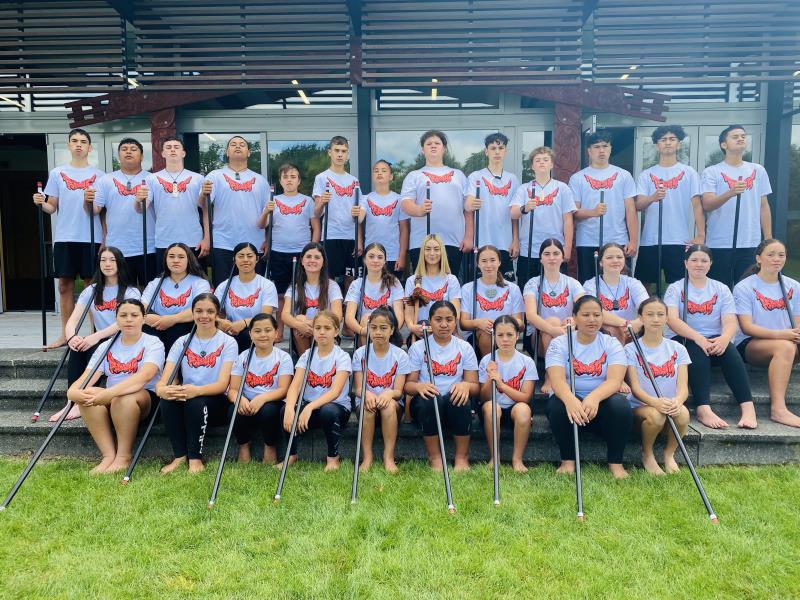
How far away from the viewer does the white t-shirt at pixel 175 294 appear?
466 cm

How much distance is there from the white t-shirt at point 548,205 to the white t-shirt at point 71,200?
152 inches

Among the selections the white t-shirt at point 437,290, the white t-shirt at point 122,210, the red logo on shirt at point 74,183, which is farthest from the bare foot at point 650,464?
the red logo on shirt at point 74,183

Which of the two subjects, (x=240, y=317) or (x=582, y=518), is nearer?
(x=582, y=518)

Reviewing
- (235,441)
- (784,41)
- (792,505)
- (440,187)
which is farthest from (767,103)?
(235,441)

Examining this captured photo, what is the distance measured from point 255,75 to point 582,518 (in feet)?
17.9

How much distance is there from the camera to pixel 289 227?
5309 mm

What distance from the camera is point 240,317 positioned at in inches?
184

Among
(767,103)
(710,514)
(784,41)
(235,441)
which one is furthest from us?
(767,103)

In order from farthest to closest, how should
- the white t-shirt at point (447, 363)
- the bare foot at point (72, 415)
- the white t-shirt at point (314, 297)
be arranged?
the white t-shirt at point (314, 297) → the bare foot at point (72, 415) → the white t-shirt at point (447, 363)

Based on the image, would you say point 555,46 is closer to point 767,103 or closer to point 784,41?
point 784,41

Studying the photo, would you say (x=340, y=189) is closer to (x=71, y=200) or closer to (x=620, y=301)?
(x=71, y=200)

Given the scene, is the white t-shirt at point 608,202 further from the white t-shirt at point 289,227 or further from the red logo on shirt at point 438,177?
the white t-shirt at point 289,227

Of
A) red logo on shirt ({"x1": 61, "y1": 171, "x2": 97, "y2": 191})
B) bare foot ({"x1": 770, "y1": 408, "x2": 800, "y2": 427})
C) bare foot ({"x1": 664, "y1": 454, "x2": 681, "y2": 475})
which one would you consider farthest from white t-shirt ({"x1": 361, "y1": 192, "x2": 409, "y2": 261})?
bare foot ({"x1": 770, "y1": 408, "x2": 800, "y2": 427})

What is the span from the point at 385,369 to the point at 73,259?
127 inches
